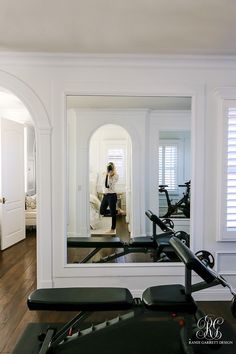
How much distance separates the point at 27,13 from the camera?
217 centimetres

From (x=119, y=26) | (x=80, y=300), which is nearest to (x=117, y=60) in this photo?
(x=119, y=26)

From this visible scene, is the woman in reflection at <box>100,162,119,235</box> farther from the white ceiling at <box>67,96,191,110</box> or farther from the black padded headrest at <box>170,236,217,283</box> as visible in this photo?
the black padded headrest at <box>170,236,217,283</box>

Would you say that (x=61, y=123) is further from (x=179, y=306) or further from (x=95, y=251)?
(x=179, y=306)

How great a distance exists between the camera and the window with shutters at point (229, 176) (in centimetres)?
298

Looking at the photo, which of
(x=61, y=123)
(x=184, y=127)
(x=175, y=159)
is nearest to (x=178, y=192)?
(x=175, y=159)

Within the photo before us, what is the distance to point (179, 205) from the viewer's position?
3387 mm

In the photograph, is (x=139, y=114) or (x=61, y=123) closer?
(x=61, y=123)

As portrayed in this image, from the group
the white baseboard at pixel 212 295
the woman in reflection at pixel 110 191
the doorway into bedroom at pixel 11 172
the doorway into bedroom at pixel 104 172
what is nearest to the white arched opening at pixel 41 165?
the doorway into bedroom at pixel 104 172

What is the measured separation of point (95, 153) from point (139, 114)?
0.73m

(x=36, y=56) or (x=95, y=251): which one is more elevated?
(x=36, y=56)

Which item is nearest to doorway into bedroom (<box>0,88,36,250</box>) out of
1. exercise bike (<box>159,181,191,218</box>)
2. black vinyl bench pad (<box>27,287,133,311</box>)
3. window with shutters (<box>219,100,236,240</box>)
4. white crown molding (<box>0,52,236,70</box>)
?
white crown molding (<box>0,52,236,70</box>)

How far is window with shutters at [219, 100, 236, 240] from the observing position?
298 cm

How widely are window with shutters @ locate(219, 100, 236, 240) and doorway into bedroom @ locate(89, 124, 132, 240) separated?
113 cm

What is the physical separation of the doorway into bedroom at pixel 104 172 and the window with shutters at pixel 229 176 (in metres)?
1.13
